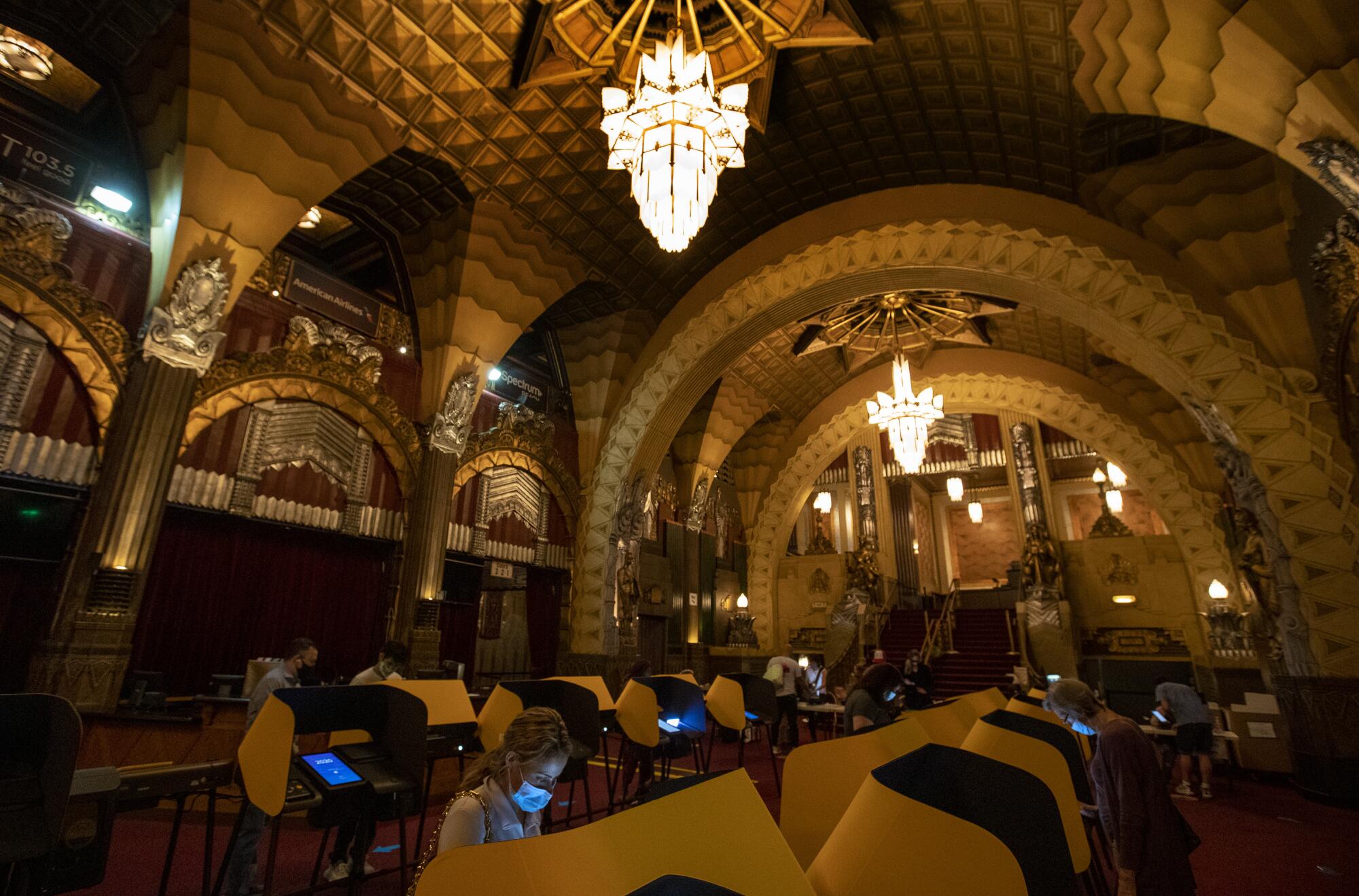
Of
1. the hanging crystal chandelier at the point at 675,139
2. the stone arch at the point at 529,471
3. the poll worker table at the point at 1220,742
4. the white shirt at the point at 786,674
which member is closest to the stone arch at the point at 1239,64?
the hanging crystal chandelier at the point at 675,139

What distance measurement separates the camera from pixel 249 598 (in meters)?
7.86

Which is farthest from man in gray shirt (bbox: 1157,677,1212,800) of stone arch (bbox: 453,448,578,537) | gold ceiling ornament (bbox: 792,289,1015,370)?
stone arch (bbox: 453,448,578,537)

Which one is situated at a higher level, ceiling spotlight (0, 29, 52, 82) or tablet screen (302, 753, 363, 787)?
ceiling spotlight (0, 29, 52, 82)

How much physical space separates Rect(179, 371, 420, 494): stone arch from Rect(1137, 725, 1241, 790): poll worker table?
9.57 meters

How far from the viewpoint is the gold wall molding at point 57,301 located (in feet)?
20.3

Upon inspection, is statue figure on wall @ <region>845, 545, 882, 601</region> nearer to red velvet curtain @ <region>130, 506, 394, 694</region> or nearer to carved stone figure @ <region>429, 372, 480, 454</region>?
carved stone figure @ <region>429, 372, 480, 454</region>

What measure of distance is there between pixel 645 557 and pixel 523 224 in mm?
7066

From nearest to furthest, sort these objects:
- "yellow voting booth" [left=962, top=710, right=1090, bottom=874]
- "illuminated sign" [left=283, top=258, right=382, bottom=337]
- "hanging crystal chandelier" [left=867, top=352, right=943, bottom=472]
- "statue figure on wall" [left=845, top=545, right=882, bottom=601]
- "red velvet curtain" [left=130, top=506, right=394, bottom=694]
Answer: "yellow voting booth" [left=962, top=710, right=1090, bottom=874] < "red velvet curtain" [left=130, top=506, right=394, bottom=694] < "illuminated sign" [left=283, top=258, right=382, bottom=337] < "hanging crystal chandelier" [left=867, top=352, right=943, bottom=472] < "statue figure on wall" [left=845, top=545, right=882, bottom=601]

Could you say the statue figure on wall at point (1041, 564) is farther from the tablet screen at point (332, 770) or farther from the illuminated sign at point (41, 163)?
the illuminated sign at point (41, 163)

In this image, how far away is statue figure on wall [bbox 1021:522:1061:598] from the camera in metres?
15.3

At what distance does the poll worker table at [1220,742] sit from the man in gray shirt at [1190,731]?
4.6 inches

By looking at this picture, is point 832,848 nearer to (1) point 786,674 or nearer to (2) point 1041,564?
(1) point 786,674

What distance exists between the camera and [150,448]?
6488 millimetres

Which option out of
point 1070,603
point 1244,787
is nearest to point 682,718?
point 1244,787
